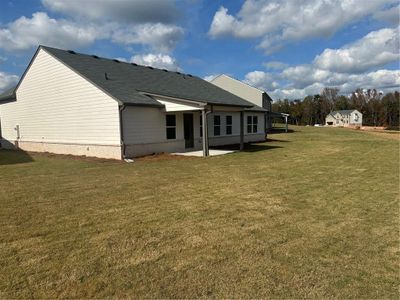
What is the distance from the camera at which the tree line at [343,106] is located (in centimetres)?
8731

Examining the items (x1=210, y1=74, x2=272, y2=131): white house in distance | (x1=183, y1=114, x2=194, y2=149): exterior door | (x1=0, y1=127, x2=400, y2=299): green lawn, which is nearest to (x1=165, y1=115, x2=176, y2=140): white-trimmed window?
(x1=183, y1=114, x2=194, y2=149): exterior door

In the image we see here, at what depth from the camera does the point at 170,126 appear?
16500mm

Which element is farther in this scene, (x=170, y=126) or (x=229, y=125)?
(x=229, y=125)

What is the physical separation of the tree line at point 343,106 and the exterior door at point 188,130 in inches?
3024

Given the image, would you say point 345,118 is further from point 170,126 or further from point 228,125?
point 170,126

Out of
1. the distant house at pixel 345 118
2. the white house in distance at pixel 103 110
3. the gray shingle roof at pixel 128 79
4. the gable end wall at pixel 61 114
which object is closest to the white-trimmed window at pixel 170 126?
the white house in distance at pixel 103 110

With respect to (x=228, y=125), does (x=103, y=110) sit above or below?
above

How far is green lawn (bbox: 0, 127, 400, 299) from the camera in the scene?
126 inches

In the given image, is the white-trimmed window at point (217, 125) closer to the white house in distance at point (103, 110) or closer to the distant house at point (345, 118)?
the white house in distance at point (103, 110)

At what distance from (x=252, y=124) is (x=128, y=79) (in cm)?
1167

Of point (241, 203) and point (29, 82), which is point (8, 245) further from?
point (29, 82)

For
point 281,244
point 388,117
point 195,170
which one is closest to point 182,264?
point 281,244

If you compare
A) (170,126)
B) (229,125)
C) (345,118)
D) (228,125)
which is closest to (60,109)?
(170,126)

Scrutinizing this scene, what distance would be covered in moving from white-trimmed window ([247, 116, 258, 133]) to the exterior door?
789 cm
